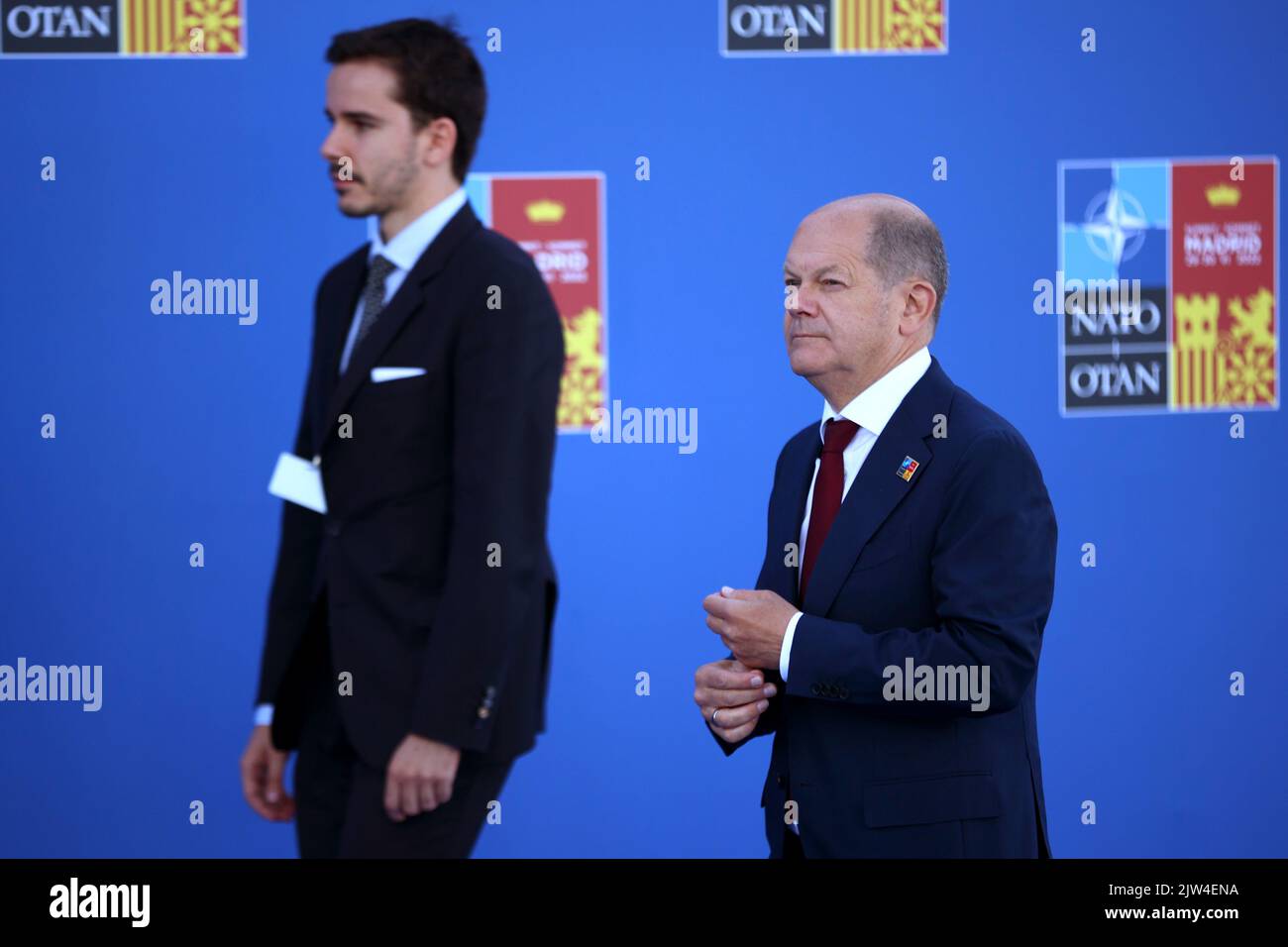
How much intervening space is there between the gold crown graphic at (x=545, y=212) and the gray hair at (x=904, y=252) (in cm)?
84

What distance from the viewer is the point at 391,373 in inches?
92.3

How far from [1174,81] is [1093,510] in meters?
0.96

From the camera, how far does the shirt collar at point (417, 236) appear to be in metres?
2.46

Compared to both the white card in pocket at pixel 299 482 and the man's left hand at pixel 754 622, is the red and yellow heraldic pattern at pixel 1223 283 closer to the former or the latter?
the man's left hand at pixel 754 622

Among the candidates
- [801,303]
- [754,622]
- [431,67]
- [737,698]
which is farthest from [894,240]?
[431,67]

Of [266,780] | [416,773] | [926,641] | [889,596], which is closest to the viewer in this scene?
[926,641]

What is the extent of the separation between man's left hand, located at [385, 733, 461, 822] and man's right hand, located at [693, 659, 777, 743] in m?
0.52

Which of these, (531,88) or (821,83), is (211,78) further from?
(821,83)

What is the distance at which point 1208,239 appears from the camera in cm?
282

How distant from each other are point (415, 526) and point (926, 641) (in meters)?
0.96

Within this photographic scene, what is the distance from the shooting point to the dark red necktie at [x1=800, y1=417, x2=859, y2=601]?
213cm

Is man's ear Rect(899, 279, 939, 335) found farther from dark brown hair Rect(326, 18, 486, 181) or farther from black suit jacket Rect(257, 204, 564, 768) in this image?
dark brown hair Rect(326, 18, 486, 181)

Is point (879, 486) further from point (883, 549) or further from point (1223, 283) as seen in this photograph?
point (1223, 283)
